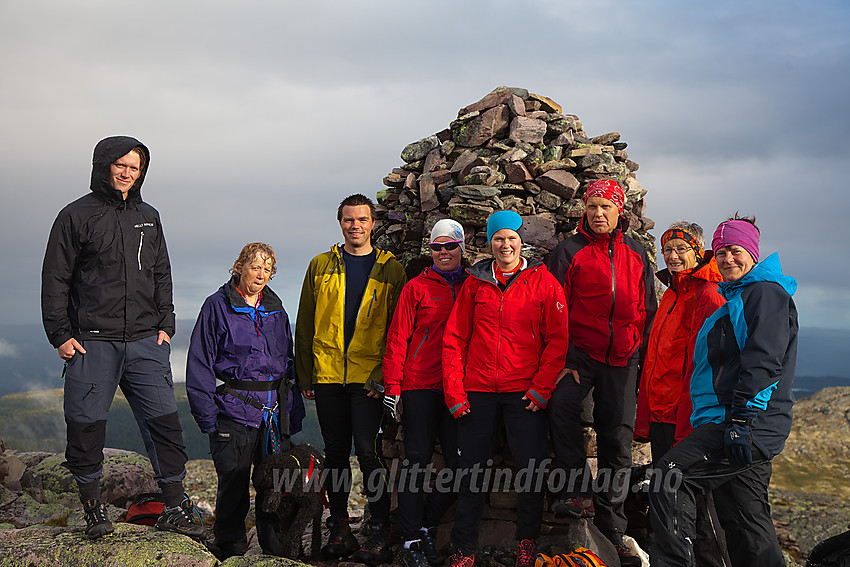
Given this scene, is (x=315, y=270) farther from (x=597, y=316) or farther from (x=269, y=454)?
(x=597, y=316)

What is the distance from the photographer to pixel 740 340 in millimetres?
4684

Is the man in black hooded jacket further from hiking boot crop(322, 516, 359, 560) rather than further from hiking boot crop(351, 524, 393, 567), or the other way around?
hiking boot crop(351, 524, 393, 567)

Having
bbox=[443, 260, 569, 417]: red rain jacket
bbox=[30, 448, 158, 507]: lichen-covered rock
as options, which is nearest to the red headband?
bbox=[443, 260, 569, 417]: red rain jacket

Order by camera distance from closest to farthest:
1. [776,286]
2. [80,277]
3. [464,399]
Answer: [776,286] < [80,277] < [464,399]

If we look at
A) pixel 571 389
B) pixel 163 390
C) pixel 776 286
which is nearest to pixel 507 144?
pixel 571 389

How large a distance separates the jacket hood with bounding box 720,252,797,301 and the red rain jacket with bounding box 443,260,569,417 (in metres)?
1.70

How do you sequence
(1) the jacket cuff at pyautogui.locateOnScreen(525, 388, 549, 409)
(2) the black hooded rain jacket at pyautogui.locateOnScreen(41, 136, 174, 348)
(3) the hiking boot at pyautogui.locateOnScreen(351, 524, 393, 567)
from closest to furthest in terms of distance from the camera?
(2) the black hooded rain jacket at pyautogui.locateOnScreen(41, 136, 174, 348), (1) the jacket cuff at pyautogui.locateOnScreen(525, 388, 549, 409), (3) the hiking boot at pyautogui.locateOnScreen(351, 524, 393, 567)

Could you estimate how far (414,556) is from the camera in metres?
6.52

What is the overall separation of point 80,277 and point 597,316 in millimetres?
5230

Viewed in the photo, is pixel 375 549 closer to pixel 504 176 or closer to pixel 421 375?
pixel 421 375

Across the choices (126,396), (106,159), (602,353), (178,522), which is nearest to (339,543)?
(178,522)

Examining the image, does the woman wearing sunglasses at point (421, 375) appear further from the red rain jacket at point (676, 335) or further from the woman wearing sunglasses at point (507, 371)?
the red rain jacket at point (676, 335)

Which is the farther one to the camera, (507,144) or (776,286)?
(507,144)

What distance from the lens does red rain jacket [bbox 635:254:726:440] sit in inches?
233
